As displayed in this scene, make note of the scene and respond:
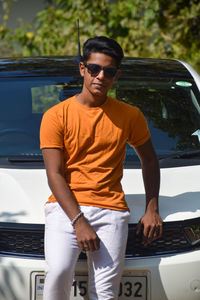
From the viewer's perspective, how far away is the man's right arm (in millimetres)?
2813

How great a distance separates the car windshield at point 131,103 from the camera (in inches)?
157

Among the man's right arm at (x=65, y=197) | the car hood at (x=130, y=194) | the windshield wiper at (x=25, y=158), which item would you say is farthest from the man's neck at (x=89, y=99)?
the windshield wiper at (x=25, y=158)

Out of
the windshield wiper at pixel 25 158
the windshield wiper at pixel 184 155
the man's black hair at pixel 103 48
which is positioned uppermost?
the man's black hair at pixel 103 48

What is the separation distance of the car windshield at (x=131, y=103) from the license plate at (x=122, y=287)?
994 millimetres

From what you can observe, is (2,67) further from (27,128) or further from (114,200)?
(114,200)

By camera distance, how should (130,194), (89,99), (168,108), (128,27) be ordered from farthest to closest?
(128,27)
(168,108)
(130,194)
(89,99)

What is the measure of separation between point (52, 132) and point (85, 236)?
1.69ft

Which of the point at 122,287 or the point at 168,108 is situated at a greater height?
→ the point at 168,108

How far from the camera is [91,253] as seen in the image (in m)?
2.90

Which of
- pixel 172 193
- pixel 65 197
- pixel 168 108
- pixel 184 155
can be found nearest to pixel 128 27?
pixel 168 108

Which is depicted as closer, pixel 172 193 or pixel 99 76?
pixel 99 76

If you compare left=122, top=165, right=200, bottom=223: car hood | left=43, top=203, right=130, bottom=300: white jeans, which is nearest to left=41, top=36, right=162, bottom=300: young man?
left=43, top=203, right=130, bottom=300: white jeans

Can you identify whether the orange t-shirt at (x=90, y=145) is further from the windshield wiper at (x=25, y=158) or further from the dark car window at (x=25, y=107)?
the dark car window at (x=25, y=107)

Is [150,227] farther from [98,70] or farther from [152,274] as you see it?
[98,70]
